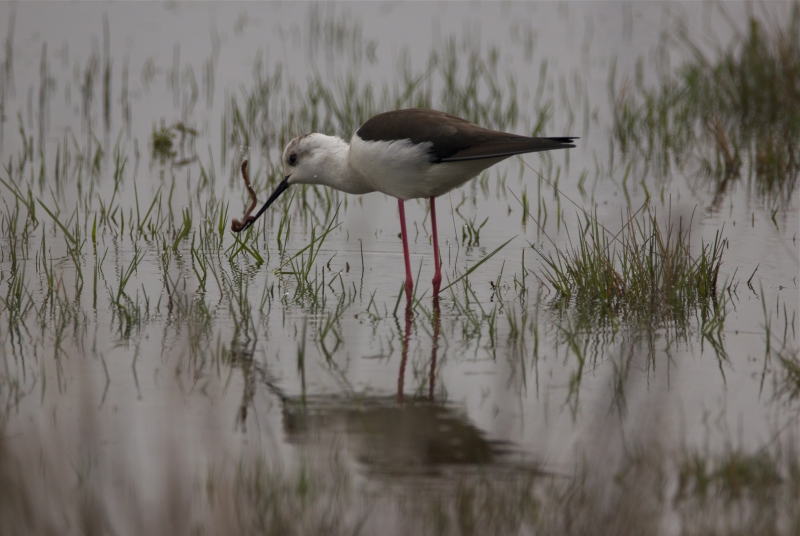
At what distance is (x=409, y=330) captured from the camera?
4957mm

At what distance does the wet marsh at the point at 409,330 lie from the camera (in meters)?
3.16

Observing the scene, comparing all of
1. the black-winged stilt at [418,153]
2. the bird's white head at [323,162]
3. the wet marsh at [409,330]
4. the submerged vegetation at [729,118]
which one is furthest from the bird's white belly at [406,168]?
the submerged vegetation at [729,118]

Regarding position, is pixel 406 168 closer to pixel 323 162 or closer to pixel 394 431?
pixel 323 162

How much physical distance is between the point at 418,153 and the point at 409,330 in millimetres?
1213

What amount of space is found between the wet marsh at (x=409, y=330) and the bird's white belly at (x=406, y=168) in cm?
46

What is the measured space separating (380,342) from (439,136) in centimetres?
147

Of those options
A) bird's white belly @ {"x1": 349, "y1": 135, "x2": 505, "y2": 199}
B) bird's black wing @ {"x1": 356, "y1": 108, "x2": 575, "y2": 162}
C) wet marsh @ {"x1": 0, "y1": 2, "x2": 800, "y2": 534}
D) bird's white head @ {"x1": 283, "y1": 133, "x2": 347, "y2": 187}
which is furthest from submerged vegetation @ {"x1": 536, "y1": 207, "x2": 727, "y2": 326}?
bird's white head @ {"x1": 283, "y1": 133, "x2": 347, "y2": 187}

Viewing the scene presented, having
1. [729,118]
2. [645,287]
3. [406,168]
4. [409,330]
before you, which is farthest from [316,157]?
[729,118]

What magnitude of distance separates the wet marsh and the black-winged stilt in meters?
0.39

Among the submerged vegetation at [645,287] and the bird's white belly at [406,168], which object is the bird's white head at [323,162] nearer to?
the bird's white belly at [406,168]

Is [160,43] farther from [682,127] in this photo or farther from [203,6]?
[682,127]

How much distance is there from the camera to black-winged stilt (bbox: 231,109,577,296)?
18.3 ft

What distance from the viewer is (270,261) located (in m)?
6.29

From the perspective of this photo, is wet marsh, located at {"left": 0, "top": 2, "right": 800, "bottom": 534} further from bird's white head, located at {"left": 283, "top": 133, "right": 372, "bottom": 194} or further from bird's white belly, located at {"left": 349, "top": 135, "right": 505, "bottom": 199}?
bird's white belly, located at {"left": 349, "top": 135, "right": 505, "bottom": 199}
